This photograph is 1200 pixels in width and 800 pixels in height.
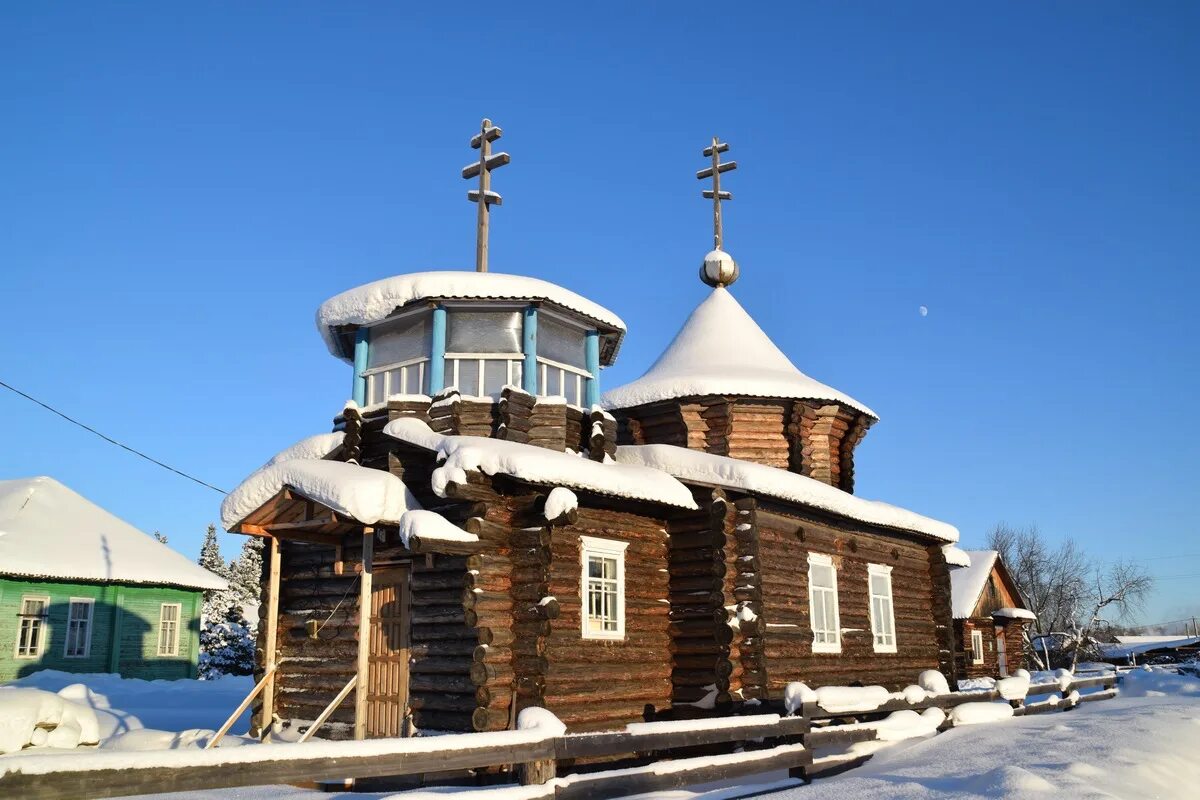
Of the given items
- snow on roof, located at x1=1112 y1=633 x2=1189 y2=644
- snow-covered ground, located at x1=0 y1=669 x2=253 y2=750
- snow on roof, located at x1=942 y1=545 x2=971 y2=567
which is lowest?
snow on roof, located at x1=1112 y1=633 x2=1189 y2=644

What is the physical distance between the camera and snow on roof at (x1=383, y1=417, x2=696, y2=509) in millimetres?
11914

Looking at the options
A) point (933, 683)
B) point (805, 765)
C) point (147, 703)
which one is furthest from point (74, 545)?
point (805, 765)

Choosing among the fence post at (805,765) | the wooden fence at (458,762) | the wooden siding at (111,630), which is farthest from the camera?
the wooden siding at (111,630)

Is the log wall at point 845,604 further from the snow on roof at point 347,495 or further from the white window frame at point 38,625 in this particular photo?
the white window frame at point 38,625

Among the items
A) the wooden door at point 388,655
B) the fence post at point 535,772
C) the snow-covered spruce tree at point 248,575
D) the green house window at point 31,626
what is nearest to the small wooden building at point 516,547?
the wooden door at point 388,655

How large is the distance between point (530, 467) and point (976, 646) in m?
30.3

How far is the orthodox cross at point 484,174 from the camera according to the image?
16.7 m

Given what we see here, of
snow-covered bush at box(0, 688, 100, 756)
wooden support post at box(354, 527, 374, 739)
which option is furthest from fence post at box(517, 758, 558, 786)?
snow-covered bush at box(0, 688, 100, 756)

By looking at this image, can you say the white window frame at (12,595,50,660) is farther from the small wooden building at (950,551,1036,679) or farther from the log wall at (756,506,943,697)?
the small wooden building at (950,551,1036,679)

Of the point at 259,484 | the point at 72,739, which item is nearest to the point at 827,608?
the point at 259,484

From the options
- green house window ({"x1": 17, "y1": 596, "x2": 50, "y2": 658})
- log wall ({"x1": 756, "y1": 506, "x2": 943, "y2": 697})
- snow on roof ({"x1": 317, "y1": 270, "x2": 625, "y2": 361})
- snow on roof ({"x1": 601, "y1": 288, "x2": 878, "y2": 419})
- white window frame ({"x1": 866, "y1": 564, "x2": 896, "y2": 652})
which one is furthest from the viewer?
green house window ({"x1": 17, "y1": 596, "x2": 50, "y2": 658})

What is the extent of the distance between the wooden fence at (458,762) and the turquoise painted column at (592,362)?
6509mm

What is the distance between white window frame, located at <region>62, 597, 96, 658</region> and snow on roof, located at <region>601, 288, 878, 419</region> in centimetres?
1676

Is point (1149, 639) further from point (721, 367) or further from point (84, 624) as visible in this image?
point (84, 624)
